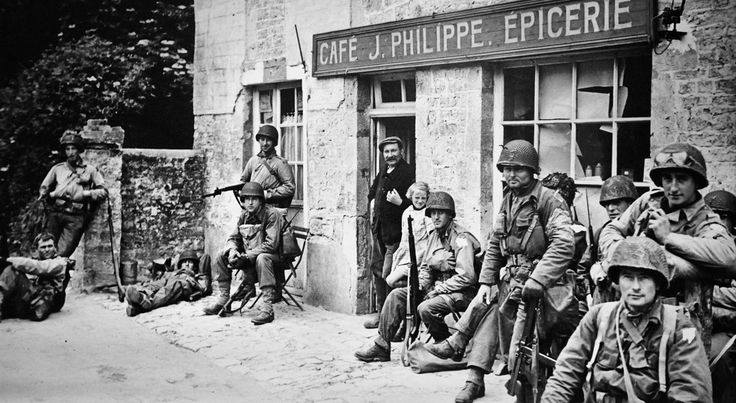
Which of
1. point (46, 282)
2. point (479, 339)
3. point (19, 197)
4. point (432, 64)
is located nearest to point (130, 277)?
point (46, 282)

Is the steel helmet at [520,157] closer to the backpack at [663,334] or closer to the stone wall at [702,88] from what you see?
the stone wall at [702,88]

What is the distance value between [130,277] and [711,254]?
29.5ft

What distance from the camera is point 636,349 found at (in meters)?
3.75

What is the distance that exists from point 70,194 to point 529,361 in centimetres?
752

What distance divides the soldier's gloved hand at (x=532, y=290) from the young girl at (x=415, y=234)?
5.79 feet

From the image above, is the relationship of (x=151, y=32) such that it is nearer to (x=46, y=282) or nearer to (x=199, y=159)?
(x=199, y=159)

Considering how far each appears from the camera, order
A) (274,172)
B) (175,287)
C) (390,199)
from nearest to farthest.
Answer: (390,199) → (274,172) → (175,287)

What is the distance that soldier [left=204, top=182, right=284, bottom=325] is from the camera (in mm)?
9023

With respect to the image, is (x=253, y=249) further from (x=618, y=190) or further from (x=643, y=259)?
(x=643, y=259)

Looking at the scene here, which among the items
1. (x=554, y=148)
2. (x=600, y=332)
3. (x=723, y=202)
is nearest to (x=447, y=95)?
(x=554, y=148)

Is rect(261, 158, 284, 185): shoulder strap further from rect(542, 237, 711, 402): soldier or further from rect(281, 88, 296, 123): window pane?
rect(542, 237, 711, 402): soldier

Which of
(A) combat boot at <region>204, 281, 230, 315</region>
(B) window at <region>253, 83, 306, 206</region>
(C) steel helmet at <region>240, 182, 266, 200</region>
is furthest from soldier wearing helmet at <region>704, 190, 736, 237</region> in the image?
(B) window at <region>253, 83, 306, 206</region>

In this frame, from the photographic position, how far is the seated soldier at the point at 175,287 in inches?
381

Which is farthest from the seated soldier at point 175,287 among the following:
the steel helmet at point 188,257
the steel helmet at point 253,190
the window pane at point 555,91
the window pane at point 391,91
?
the window pane at point 555,91
